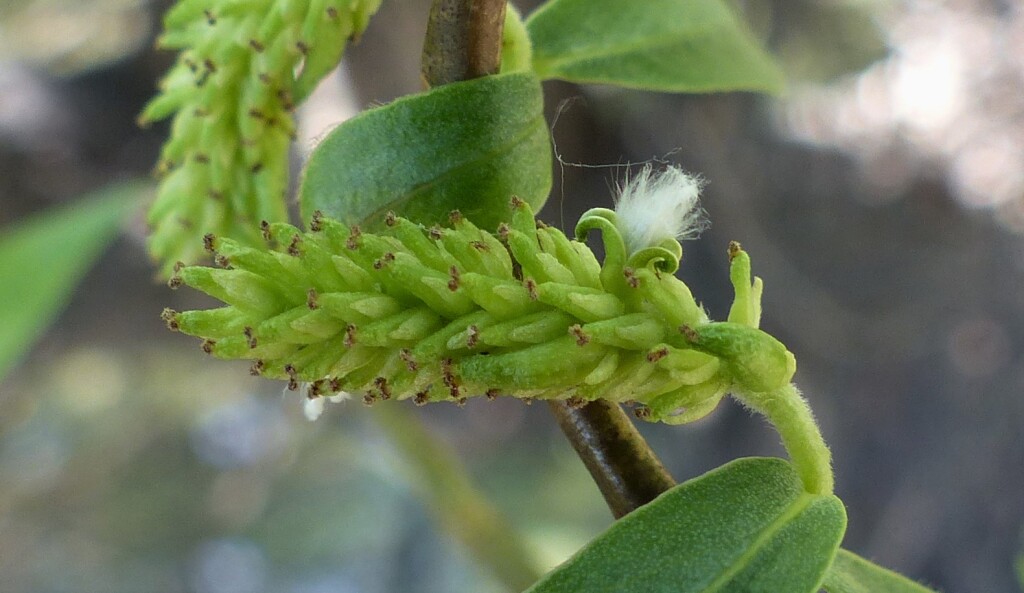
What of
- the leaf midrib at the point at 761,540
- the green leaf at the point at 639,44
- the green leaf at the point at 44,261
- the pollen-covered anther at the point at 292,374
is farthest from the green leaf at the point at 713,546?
the green leaf at the point at 44,261

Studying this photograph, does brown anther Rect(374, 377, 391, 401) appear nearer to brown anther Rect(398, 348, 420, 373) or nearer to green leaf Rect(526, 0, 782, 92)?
brown anther Rect(398, 348, 420, 373)

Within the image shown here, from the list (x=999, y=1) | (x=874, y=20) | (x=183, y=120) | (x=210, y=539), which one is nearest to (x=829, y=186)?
(x=874, y=20)

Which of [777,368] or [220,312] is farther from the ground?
[220,312]

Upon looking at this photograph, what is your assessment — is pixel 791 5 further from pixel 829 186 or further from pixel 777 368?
pixel 777 368

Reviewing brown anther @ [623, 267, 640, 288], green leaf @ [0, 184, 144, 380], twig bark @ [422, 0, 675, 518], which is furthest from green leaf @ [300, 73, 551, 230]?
green leaf @ [0, 184, 144, 380]

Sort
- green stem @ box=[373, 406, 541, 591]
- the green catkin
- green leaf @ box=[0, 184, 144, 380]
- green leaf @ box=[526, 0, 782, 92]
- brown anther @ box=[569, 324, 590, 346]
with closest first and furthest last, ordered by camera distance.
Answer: brown anther @ box=[569, 324, 590, 346]
the green catkin
green leaf @ box=[526, 0, 782, 92]
green stem @ box=[373, 406, 541, 591]
green leaf @ box=[0, 184, 144, 380]

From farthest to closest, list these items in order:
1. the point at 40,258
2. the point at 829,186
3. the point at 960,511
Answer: the point at 829,186 < the point at 960,511 < the point at 40,258

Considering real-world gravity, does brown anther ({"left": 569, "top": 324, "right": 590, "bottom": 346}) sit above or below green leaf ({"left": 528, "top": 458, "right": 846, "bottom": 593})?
above

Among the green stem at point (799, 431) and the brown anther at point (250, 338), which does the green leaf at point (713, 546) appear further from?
the brown anther at point (250, 338)
